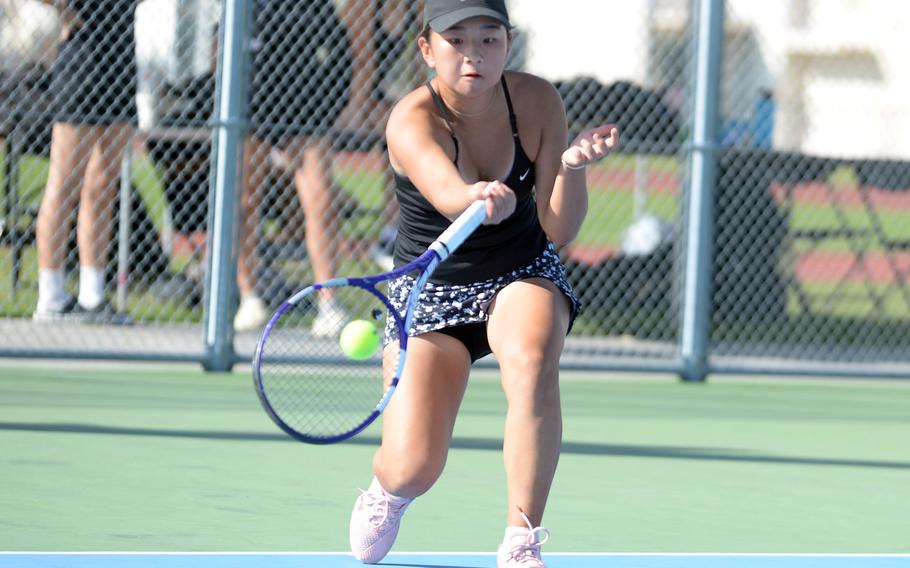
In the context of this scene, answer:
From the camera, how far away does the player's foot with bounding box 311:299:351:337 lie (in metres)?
7.72

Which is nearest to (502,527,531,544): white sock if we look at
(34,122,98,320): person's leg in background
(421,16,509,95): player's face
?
(421,16,509,95): player's face

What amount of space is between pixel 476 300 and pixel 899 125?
19457mm

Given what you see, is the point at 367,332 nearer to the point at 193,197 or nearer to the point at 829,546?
the point at 829,546

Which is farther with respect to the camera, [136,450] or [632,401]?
[632,401]

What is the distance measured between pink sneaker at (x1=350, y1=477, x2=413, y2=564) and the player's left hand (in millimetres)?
917

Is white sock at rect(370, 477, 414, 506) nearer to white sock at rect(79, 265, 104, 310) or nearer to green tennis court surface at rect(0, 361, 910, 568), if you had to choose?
green tennis court surface at rect(0, 361, 910, 568)

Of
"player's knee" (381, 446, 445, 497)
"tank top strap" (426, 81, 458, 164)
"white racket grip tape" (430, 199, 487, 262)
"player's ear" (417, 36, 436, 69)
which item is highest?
"player's ear" (417, 36, 436, 69)

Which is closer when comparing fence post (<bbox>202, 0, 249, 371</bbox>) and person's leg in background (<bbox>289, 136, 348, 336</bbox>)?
fence post (<bbox>202, 0, 249, 371</bbox>)

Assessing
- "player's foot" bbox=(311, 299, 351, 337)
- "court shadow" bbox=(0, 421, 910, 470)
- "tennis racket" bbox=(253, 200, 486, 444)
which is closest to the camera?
"tennis racket" bbox=(253, 200, 486, 444)

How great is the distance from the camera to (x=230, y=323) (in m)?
7.60

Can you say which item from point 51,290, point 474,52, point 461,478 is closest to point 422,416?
point 474,52

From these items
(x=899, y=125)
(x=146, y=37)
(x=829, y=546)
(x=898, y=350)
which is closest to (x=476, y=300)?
(x=829, y=546)

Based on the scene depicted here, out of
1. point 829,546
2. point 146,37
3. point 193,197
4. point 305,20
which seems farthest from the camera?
point 146,37

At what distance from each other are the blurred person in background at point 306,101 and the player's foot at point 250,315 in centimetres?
16
